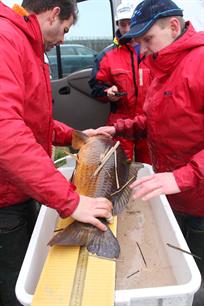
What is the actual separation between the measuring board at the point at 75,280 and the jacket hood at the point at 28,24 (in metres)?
1.19

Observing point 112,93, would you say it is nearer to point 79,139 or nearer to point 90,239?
point 79,139

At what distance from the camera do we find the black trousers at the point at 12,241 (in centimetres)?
226

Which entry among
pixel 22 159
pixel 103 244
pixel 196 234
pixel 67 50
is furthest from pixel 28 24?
pixel 67 50

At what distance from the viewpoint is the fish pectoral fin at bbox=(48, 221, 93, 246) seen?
1.59m

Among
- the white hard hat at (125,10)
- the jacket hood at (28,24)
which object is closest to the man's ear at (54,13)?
the jacket hood at (28,24)

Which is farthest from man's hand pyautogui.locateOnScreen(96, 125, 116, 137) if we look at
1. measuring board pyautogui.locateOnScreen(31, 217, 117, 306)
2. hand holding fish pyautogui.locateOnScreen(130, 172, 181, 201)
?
measuring board pyautogui.locateOnScreen(31, 217, 117, 306)

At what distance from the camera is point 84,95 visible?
4754 millimetres

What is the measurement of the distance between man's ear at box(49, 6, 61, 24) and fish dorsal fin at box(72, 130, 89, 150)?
Answer: 2.79ft

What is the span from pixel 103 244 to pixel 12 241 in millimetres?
928

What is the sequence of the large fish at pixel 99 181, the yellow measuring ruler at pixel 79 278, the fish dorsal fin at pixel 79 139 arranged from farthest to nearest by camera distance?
the fish dorsal fin at pixel 79 139
the large fish at pixel 99 181
the yellow measuring ruler at pixel 79 278

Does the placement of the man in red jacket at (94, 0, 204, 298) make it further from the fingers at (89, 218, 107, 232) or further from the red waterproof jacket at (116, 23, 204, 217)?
the fingers at (89, 218, 107, 232)

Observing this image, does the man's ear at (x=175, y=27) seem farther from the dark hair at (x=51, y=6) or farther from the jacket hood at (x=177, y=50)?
the dark hair at (x=51, y=6)

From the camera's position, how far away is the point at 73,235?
64.2 inches

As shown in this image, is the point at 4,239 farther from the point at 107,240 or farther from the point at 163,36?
the point at 163,36
